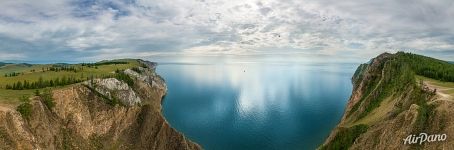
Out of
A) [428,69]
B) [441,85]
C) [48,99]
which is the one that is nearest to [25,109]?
[48,99]

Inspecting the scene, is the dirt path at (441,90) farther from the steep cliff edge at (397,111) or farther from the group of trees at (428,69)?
the group of trees at (428,69)

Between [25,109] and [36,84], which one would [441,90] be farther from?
[36,84]

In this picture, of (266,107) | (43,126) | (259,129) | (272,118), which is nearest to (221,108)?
(266,107)

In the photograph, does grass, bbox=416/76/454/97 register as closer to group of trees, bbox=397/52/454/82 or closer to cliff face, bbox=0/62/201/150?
group of trees, bbox=397/52/454/82

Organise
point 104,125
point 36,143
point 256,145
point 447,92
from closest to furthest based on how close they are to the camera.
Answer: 1. point 36,143
2. point 447,92
3. point 104,125
4. point 256,145

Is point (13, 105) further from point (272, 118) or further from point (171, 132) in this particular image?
point (272, 118)

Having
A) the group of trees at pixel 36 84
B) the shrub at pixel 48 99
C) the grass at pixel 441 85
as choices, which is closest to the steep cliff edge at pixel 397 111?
the grass at pixel 441 85

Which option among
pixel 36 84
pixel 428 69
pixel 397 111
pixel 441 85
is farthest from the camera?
pixel 428 69
